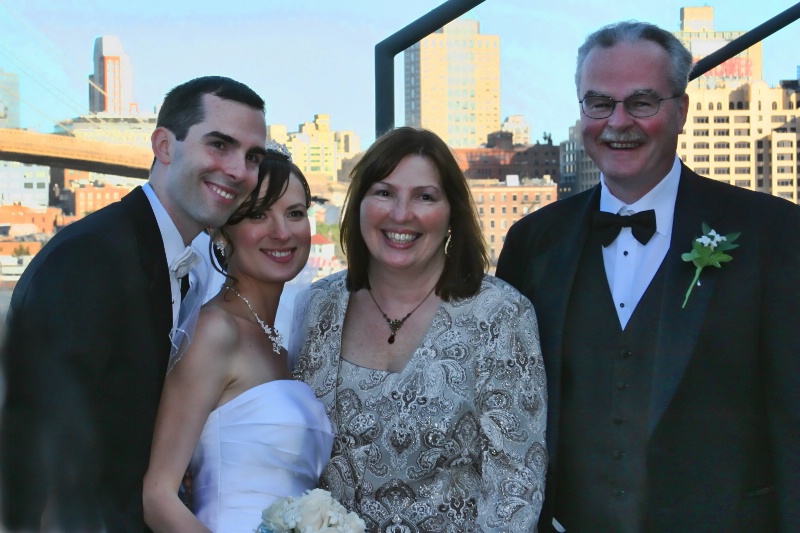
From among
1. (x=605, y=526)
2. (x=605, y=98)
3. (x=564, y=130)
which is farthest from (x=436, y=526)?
(x=564, y=130)

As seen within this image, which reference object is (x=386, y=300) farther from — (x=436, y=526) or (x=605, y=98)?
(x=605, y=98)

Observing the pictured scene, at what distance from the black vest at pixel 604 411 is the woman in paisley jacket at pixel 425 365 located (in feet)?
0.47

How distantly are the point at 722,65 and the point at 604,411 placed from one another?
85.8 metres

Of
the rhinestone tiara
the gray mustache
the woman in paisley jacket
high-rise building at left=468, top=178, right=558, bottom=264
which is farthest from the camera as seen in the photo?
high-rise building at left=468, top=178, right=558, bottom=264

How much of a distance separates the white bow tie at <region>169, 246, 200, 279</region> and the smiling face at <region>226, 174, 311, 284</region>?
0.31m

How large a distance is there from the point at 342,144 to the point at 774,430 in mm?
87571

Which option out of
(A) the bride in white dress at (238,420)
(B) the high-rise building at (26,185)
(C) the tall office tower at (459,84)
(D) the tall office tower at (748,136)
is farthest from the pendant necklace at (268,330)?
(C) the tall office tower at (459,84)

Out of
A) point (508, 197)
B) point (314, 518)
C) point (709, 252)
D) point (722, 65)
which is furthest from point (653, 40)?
point (722, 65)

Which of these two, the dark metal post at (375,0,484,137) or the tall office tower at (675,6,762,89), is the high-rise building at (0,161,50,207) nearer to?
the tall office tower at (675,6,762,89)

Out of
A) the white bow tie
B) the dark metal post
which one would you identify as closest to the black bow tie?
the dark metal post

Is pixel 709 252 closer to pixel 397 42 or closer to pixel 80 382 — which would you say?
pixel 397 42

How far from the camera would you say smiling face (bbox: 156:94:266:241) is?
2.38 metres

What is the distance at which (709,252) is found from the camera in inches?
91.5

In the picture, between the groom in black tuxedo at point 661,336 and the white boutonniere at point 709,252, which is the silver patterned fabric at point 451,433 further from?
the white boutonniere at point 709,252
